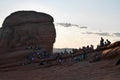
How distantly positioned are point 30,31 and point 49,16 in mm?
7832

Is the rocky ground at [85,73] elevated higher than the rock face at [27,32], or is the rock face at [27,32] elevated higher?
the rock face at [27,32]

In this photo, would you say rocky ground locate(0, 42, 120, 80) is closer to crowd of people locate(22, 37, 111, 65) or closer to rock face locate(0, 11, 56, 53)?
crowd of people locate(22, 37, 111, 65)

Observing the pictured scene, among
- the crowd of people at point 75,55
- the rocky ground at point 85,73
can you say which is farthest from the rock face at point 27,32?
the rocky ground at point 85,73

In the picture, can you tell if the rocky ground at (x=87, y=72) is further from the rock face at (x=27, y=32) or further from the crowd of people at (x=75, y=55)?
the rock face at (x=27, y=32)

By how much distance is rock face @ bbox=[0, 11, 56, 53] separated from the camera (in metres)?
71.4

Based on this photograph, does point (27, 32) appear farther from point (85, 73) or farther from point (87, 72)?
point (85, 73)

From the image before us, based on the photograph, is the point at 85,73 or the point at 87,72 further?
the point at 87,72

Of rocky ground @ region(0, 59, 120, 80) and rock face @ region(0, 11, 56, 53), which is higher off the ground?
rock face @ region(0, 11, 56, 53)

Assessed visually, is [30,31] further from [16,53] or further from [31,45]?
[16,53]

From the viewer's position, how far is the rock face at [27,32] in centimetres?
7138

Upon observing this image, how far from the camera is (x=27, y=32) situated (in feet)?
237

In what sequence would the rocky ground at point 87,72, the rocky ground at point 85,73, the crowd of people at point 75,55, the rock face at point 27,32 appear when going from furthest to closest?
the rock face at point 27,32, the crowd of people at point 75,55, the rocky ground at point 87,72, the rocky ground at point 85,73

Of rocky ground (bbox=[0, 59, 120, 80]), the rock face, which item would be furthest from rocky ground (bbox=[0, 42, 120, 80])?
the rock face

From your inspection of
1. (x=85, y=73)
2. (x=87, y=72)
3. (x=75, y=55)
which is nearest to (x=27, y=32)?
(x=75, y=55)
